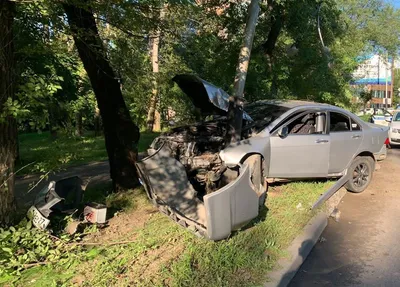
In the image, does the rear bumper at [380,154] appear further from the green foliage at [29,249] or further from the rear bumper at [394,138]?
the rear bumper at [394,138]

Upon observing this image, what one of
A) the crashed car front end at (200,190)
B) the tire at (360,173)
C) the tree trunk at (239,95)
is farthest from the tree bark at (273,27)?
the crashed car front end at (200,190)

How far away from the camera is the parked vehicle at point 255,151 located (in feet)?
19.2

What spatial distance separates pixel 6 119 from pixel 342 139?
5859 millimetres

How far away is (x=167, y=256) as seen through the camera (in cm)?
425

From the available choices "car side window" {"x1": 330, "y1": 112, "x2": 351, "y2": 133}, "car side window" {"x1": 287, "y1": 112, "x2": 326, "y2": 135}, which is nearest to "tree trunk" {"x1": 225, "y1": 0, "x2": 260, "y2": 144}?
"car side window" {"x1": 287, "y1": 112, "x2": 326, "y2": 135}

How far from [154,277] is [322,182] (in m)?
5.11

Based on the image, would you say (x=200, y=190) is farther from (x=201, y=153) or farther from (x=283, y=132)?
(x=283, y=132)

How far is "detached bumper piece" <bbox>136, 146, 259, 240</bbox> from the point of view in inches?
166

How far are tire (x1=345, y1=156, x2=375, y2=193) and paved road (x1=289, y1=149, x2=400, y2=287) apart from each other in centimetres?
17

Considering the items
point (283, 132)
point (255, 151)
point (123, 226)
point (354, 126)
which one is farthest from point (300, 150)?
point (123, 226)

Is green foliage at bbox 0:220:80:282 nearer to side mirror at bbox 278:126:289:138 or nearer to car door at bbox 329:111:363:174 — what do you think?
side mirror at bbox 278:126:289:138

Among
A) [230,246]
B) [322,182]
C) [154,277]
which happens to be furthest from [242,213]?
[322,182]

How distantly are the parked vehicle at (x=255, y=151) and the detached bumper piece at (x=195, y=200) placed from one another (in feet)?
0.05

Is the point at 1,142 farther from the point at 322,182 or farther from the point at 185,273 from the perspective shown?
the point at 322,182
